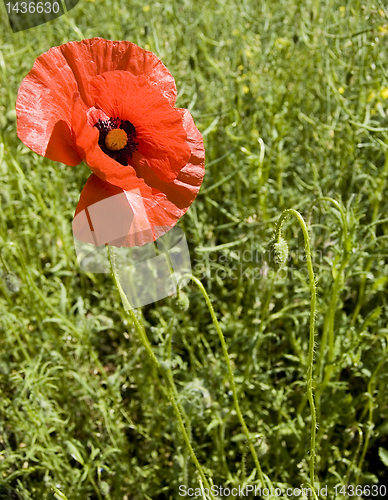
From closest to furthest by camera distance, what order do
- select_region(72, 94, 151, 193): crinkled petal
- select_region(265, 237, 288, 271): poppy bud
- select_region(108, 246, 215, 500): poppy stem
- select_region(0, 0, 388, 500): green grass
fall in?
1. select_region(72, 94, 151, 193): crinkled petal
2. select_region(108, 246, 215, 500): poppy stem
3. select_region(265, 237, 288, 271): poppy bud
4. select_region(0, 0, 388, 500): green grass

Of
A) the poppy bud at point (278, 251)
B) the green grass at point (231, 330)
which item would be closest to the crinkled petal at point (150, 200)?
the poppy bud at point (278, 251)

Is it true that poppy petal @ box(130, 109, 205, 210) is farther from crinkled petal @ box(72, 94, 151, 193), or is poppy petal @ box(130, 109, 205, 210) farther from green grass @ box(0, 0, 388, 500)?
green grass @ box(0, 0, 388, 500)

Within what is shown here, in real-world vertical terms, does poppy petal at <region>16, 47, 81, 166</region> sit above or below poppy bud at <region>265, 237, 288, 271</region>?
above

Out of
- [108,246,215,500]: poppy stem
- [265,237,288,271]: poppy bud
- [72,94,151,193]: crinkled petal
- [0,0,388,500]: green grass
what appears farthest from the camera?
[0,0,388,500]: green grass

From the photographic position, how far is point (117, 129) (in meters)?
0.95

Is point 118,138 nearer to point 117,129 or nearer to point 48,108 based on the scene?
point 117,129

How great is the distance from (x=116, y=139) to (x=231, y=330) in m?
1.12

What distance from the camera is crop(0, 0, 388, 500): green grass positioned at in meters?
1.55

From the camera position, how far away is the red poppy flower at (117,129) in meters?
0.85

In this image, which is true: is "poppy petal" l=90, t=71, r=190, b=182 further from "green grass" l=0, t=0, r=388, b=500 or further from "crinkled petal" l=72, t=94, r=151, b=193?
"green grass" l=0, t=0, r=388, b=500

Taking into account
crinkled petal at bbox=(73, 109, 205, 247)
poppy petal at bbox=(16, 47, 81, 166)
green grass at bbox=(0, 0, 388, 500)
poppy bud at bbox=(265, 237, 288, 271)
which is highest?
poppy petal at bbox=(16, 47, 81, 166)

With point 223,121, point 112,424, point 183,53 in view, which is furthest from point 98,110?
point 183,53

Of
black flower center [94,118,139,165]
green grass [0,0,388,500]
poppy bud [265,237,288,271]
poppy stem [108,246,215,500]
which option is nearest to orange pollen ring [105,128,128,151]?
black flower center [94,118,139,165]

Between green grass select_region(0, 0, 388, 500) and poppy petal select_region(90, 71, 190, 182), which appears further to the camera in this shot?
green grass select_region(0, 0, 388, 500)
